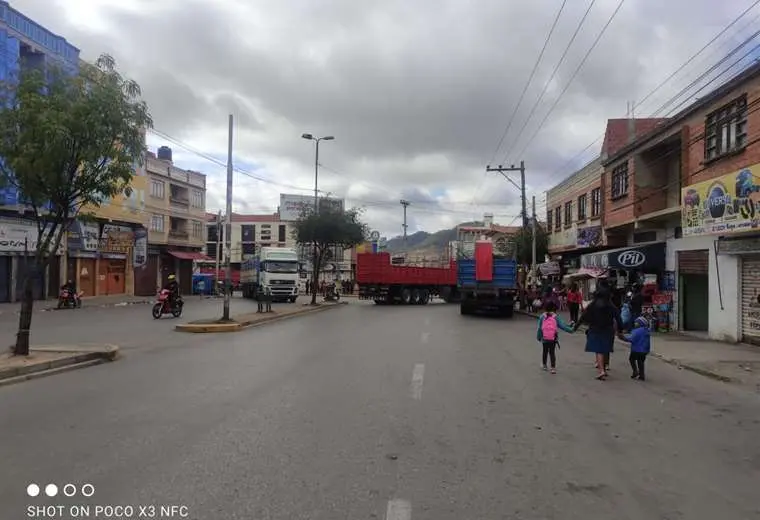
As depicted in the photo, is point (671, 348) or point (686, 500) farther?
point (671, 348)

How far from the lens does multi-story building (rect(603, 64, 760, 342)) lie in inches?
669

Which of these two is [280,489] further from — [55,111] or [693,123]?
[693,123]

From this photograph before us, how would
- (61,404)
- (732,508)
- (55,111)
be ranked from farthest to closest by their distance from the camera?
(55,111) → (61,404) → (732,508)

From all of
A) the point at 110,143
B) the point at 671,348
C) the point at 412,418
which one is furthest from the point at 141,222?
the point at 412,418

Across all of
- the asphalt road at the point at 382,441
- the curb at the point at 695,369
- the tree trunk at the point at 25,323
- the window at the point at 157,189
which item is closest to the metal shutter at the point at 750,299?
the curb at the point at 695,369

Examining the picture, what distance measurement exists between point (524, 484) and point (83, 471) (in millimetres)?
3727

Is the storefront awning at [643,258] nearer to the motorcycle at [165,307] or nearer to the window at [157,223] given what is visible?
the motorcycle at [165,307]

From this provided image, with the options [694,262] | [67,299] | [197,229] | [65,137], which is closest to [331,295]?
[67,299]

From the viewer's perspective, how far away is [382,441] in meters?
6.52

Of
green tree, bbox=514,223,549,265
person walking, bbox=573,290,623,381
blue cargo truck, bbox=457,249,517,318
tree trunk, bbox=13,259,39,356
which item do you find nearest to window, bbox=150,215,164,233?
green tree, bbox=514,223,549,265

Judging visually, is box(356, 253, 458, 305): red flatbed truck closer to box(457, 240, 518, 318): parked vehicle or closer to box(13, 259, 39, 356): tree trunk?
box(457, 240, 518, 318): parked vehicle

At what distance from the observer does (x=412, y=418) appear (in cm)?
761

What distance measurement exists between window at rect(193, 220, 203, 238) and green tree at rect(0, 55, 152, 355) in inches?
1813

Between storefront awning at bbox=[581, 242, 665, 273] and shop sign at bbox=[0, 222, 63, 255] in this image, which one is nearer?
storefront awning at bbox=[581, 242, 665, 273]
